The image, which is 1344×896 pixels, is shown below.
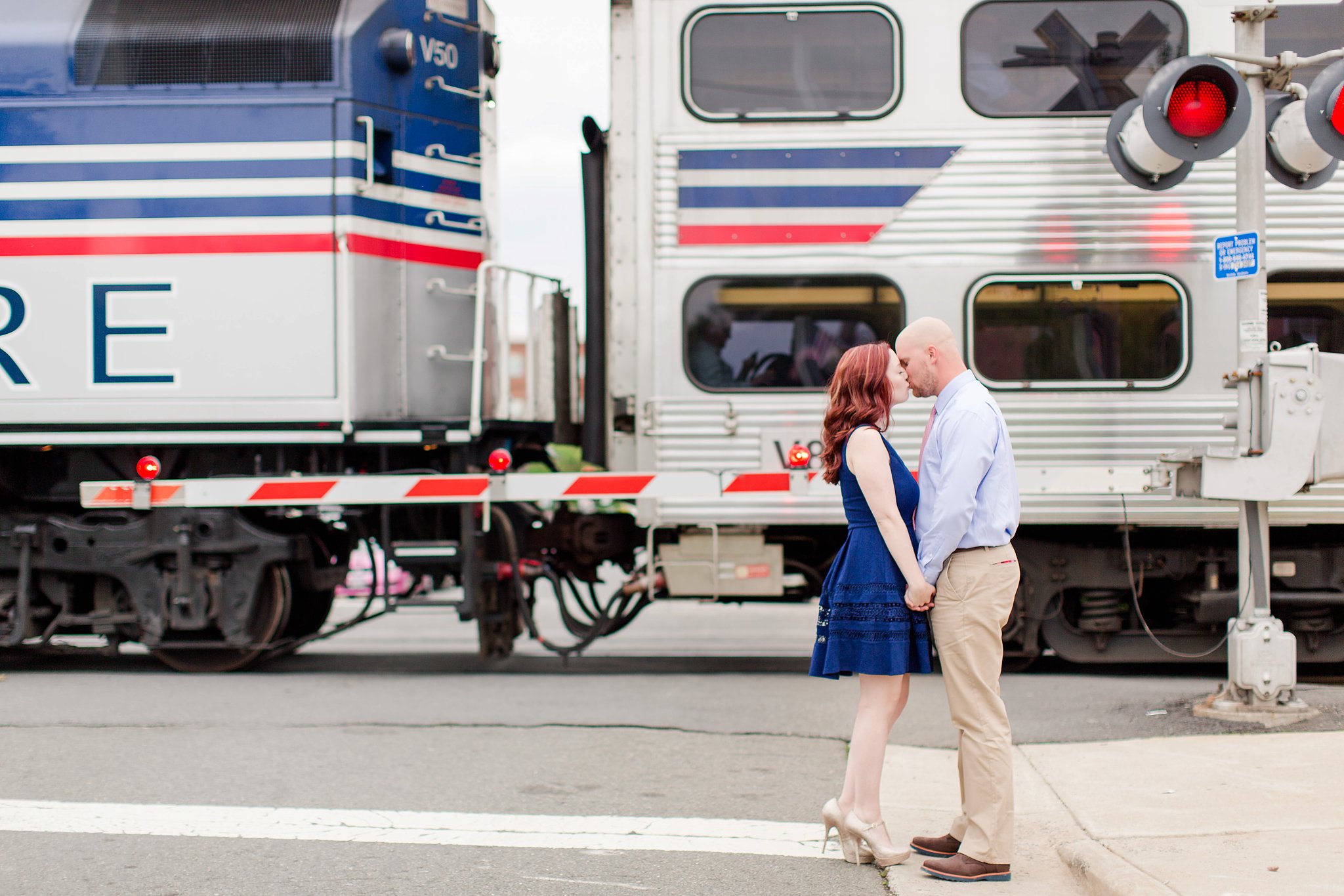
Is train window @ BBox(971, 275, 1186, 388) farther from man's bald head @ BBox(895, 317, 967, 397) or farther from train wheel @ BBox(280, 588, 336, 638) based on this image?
train wheel @ BBox(280, 588, 336, 638)

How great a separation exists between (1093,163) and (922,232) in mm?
1081

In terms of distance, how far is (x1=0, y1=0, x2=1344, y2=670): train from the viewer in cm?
756

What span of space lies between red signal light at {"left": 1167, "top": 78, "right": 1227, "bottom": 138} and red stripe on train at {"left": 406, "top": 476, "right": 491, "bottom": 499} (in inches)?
169

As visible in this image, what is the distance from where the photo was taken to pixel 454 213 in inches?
341

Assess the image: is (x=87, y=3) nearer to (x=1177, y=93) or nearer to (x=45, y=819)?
(x=45, y=819)

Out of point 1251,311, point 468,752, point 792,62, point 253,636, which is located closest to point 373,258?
point 253,636

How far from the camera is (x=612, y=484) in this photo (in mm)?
7645

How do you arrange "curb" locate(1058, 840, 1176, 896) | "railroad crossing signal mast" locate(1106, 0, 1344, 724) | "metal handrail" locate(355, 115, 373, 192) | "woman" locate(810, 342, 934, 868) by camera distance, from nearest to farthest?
"curb" locate(1058, 840, 1176, 896) → "woman" locate(810, 342, 934, 868) → "railroad crossing signal mast" locate(1106, 0, 1344, 724) → "metal handrail" locate(355, 115, 373, 192)

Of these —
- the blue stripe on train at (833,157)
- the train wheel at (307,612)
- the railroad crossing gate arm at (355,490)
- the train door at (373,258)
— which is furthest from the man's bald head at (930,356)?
the train wheel at (307,612)

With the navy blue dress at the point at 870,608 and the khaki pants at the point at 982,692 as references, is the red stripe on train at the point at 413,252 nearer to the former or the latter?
the navy blue dress at the point at 870,608

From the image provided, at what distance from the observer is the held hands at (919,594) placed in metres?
4.23

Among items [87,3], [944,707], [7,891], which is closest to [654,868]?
[7,891]

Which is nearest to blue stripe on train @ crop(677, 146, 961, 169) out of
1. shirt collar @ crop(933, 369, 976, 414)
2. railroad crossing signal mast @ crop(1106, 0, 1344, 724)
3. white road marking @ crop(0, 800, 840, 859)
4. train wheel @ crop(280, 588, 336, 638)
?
railroad crossing signal mast @ crop(1106, 0, 1344, 724)

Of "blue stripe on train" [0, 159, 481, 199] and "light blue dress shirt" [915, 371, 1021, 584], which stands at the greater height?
"blue stripe on train" [0, 159, 481, 199]
